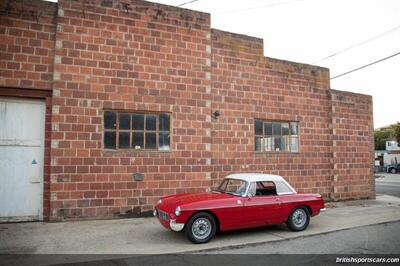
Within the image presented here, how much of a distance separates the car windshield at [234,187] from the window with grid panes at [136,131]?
2.52m

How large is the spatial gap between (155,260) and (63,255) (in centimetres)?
173

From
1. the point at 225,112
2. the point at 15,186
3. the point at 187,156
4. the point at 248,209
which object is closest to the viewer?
the point at 248,209

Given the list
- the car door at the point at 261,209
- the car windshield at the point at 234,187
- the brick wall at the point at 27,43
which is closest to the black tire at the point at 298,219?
the car door at the point at 261,209

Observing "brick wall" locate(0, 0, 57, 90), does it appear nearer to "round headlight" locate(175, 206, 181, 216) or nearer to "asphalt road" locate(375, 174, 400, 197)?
"round headlight" locate(175, 206, 181, 216)

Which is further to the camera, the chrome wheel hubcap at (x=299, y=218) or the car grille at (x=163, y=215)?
the chrome wheel hubcap at (x=299, y=218)

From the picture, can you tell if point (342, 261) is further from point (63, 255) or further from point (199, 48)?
point (199, 48)

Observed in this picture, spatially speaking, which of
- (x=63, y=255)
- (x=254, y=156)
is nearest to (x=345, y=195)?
(x=254, y=156)

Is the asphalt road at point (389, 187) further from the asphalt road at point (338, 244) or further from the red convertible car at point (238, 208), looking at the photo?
the red convertible car at point (238, 208)

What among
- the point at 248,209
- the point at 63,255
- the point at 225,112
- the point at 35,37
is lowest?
the point at 63,255

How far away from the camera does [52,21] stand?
28.2ft

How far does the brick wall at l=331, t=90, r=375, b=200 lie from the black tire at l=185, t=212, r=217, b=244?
773cm

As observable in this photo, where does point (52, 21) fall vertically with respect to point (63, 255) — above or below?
above

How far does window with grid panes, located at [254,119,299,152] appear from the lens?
11266 millimetres

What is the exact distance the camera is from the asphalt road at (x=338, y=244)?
231 inches
